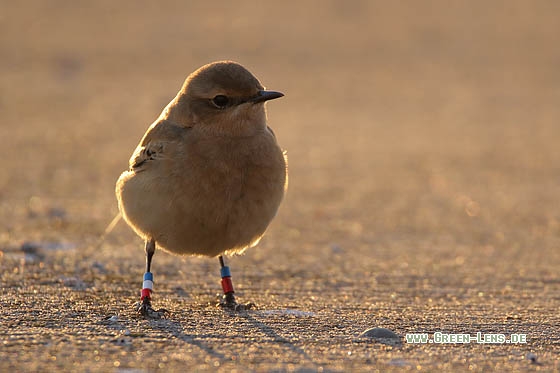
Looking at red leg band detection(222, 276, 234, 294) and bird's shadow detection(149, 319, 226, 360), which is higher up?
red leg band detection(222, 276, 234, 294)

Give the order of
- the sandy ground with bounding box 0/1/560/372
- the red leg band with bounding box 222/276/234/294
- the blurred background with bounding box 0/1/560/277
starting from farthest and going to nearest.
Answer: the blurred background with bounding box 0/1/560/277, the red leg band with bounding box 222/276/234/294, the sandy ground with bounding box 0/1/560/372

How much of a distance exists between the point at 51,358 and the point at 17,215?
4108mm

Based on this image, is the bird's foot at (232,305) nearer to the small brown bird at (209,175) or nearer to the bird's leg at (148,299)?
the small brown bird at (209,175)

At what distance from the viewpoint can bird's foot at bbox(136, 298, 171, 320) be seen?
514 cm

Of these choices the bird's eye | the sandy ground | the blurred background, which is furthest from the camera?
the blurred background

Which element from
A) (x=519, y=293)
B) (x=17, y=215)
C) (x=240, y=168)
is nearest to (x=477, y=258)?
(x=519, y=293)

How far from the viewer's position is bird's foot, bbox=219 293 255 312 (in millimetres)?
5511

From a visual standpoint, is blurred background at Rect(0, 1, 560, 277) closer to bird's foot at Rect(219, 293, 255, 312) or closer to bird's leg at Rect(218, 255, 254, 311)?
bird's leg at Rect(218, 255, 254, 311)

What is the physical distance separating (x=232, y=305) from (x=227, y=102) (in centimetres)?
127

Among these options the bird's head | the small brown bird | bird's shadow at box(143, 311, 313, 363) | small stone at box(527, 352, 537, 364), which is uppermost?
the bird's head

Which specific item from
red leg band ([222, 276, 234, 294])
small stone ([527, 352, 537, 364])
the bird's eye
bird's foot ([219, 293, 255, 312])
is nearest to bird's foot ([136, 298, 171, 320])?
bird's foot ([219, 293, 255, 312])

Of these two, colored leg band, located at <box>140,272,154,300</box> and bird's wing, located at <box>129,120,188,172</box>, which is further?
bird's wing, located at <box>129,120,188,172</box>

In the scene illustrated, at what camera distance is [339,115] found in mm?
14164

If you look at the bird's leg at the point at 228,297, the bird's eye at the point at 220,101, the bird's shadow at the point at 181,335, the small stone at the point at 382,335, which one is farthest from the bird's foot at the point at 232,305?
the bird's eye at the point at 220,101
